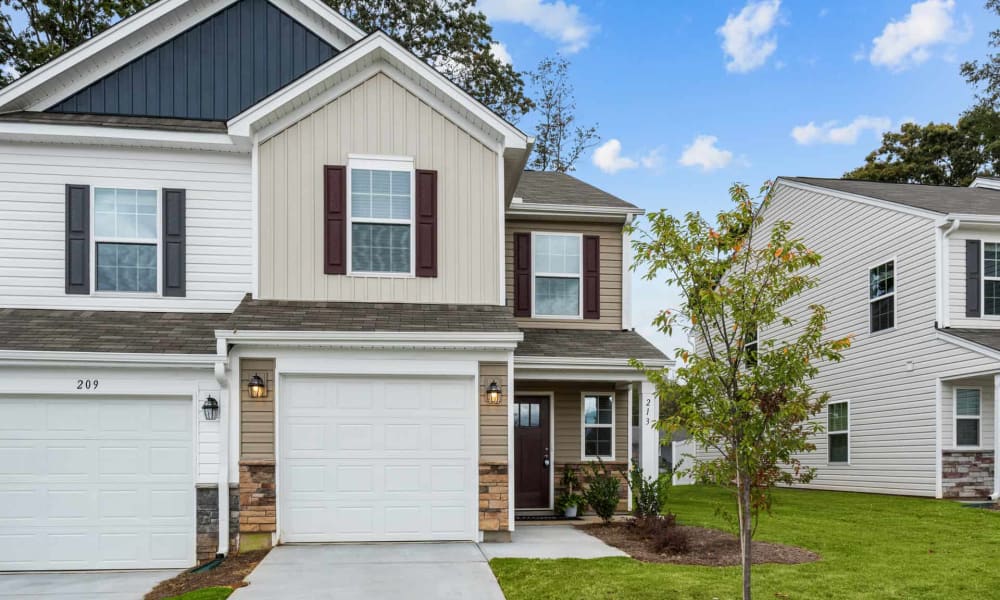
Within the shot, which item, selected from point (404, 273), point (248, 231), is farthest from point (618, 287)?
point (248, 231)

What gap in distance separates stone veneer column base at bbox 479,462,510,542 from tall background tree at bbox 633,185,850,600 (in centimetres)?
380

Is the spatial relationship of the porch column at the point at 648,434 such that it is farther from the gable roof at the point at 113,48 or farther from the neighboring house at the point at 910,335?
the gable roof at the point at 113,48

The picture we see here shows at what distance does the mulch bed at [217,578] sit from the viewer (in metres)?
7.66

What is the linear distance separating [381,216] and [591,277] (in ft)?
13.9

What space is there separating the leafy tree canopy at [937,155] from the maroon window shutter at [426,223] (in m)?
27.7

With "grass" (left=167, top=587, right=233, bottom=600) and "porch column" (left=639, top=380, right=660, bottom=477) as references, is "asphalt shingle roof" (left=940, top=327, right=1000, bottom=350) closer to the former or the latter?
"porch column" (left=639, top=380, right=660, bottom=477)

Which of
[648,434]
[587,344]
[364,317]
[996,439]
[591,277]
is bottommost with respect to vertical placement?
[996,439]

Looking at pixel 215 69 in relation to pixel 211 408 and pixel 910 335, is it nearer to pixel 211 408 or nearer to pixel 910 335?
pixel 211 408

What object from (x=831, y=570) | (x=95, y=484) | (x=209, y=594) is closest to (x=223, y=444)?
(x=95, y=484)

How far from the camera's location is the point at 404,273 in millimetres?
10391

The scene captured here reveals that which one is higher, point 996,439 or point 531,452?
point 996,439

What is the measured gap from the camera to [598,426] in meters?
12.9

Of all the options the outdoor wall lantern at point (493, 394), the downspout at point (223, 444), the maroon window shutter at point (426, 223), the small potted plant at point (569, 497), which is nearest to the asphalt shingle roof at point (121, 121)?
the maroon window shutter at point (426, 223)

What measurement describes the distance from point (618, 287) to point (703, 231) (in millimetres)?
6976
